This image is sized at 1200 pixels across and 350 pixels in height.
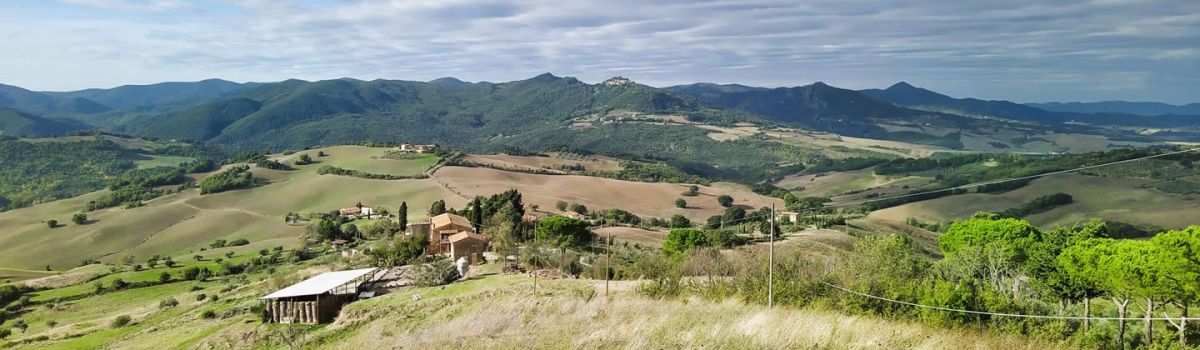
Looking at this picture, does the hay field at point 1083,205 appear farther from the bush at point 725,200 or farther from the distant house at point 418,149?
the distant house at point 418,149

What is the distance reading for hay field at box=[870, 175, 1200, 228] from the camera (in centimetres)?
7325

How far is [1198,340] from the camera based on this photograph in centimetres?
1656

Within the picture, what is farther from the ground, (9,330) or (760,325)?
(760,325)

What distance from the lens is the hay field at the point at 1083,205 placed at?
73250 mm

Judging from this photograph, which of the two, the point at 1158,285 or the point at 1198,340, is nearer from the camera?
the point at 1198,340

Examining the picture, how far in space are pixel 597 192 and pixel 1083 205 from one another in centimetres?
5784

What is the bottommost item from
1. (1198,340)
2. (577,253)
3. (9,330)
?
(9,330)

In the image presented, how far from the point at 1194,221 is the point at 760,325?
75644 millimetres

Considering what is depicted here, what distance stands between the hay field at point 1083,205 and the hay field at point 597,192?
1902 cm

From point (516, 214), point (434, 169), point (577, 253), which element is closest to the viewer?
point (577, 253)

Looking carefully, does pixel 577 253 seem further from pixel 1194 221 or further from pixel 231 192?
pixel 231 192

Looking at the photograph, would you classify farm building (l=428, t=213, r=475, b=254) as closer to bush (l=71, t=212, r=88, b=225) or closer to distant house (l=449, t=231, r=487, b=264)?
distant house (l=449, t=231, r=487, b=264)

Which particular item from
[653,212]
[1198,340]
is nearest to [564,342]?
[1198,340]

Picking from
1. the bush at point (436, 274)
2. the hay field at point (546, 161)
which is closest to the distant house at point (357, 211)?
the hay field at point (546, 161)
